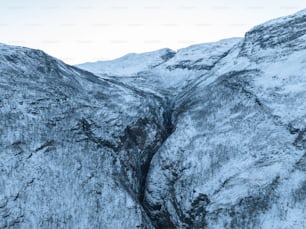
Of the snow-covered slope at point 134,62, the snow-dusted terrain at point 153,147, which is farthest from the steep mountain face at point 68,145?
the snow-covered slope at point 134,62

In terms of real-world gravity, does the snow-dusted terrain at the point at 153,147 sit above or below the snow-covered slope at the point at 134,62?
below

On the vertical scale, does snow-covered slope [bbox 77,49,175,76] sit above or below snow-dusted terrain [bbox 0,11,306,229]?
above

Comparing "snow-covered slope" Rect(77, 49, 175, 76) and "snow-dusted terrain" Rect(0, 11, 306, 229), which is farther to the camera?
"snow-covered slope" Rect(77, 49, 175, 76)

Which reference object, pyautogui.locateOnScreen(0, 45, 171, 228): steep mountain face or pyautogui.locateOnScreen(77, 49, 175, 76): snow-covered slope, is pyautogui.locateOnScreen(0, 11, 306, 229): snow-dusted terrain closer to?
pyautogui.locateOnScreen(0, 45, 171, 228): steep mountain face

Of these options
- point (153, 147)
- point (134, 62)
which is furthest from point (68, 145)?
point (134, 62)

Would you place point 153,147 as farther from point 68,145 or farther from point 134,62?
point 134,62

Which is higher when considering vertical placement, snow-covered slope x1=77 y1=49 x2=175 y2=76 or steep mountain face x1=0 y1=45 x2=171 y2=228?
snow-covered slope x1=77 y1=49 x2=175 y2=76

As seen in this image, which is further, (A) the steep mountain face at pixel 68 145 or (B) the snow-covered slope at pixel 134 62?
(B) the snow-covered slope at pixel 134 62

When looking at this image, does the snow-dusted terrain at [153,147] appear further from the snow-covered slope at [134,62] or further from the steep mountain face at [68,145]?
the snow-covered slope at [134,62]

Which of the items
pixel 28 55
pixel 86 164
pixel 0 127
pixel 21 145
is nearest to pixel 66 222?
pixel 86 164

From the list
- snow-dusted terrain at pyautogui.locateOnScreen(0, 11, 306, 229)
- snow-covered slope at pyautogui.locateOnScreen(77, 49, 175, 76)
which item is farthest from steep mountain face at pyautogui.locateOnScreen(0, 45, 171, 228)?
→ snow-covered slope at pyautogui.locateOnScreen(77, 49, 175, 76)
